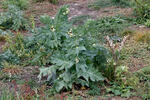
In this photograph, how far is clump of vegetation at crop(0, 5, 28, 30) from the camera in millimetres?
7184

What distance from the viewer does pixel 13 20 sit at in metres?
7.25

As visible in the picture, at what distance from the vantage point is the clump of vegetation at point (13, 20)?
7.18 meters

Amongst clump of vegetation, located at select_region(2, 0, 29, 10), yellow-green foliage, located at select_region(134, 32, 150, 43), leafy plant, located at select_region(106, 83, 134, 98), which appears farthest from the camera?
clump of vegetation, located at select_region(2, 0, 29, 10)

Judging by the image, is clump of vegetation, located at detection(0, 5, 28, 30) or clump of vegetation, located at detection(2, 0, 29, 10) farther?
clump of vegetation, located at detection(2, 0, 29, 10)

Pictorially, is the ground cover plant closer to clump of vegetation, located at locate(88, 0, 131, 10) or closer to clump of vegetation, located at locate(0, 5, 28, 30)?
clump of vegetation, located at locate(0, 5, 28, 30)

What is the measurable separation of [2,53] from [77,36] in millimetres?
1912

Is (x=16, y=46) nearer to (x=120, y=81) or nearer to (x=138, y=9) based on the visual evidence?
(x=120, y=81)

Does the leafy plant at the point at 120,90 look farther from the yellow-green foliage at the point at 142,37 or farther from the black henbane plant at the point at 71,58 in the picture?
the yellow-green foliage at the point at 142,37

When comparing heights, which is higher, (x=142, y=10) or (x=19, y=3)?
(x=19, y=3)

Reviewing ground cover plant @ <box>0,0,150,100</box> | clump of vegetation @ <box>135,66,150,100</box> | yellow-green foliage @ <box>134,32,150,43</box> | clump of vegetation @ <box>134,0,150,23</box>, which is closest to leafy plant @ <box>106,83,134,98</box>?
ground cover plant @ <box>0,0,150,100</box>

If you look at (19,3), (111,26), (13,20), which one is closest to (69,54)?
(111,26)

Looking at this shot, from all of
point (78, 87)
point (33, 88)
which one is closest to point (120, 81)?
point (78, 87)

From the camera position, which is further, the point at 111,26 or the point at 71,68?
the point at 111,26

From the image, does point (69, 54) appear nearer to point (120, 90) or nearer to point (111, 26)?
point (120, 90)
